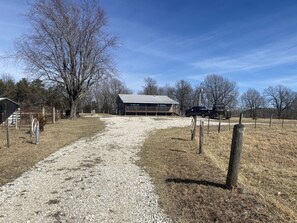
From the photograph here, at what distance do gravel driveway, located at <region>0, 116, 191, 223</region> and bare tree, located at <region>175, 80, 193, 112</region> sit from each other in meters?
74.2

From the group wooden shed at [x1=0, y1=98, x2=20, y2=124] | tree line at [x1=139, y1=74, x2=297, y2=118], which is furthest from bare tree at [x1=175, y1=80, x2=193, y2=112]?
wooden shed at [x1=0, y1=98, x2=20, y2=124]

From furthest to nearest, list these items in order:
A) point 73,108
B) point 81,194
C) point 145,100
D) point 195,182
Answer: point 145,100, point 73,108, point 195,182, point 81,194

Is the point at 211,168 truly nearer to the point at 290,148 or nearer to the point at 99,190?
the point at 99,190

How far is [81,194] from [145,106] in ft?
154

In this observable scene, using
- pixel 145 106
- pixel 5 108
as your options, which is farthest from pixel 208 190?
pixel 145 106

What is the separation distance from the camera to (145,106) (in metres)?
52.1

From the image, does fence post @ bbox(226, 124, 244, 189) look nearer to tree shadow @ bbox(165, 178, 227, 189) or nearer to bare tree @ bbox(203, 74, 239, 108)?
tree shadow @ bbox(165, 178, 227, 189)

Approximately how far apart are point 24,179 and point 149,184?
2.88m

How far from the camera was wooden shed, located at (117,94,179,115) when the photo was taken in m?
51.3

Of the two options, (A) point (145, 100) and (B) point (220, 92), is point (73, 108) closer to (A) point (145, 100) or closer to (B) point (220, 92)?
(A) point (145, 100)

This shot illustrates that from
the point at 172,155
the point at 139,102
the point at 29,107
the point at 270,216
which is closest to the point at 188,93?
the point at 139,102

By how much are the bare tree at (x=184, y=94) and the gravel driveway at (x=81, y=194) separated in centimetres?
7419

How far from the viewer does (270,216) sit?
4.25 meters

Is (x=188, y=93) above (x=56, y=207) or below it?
above
